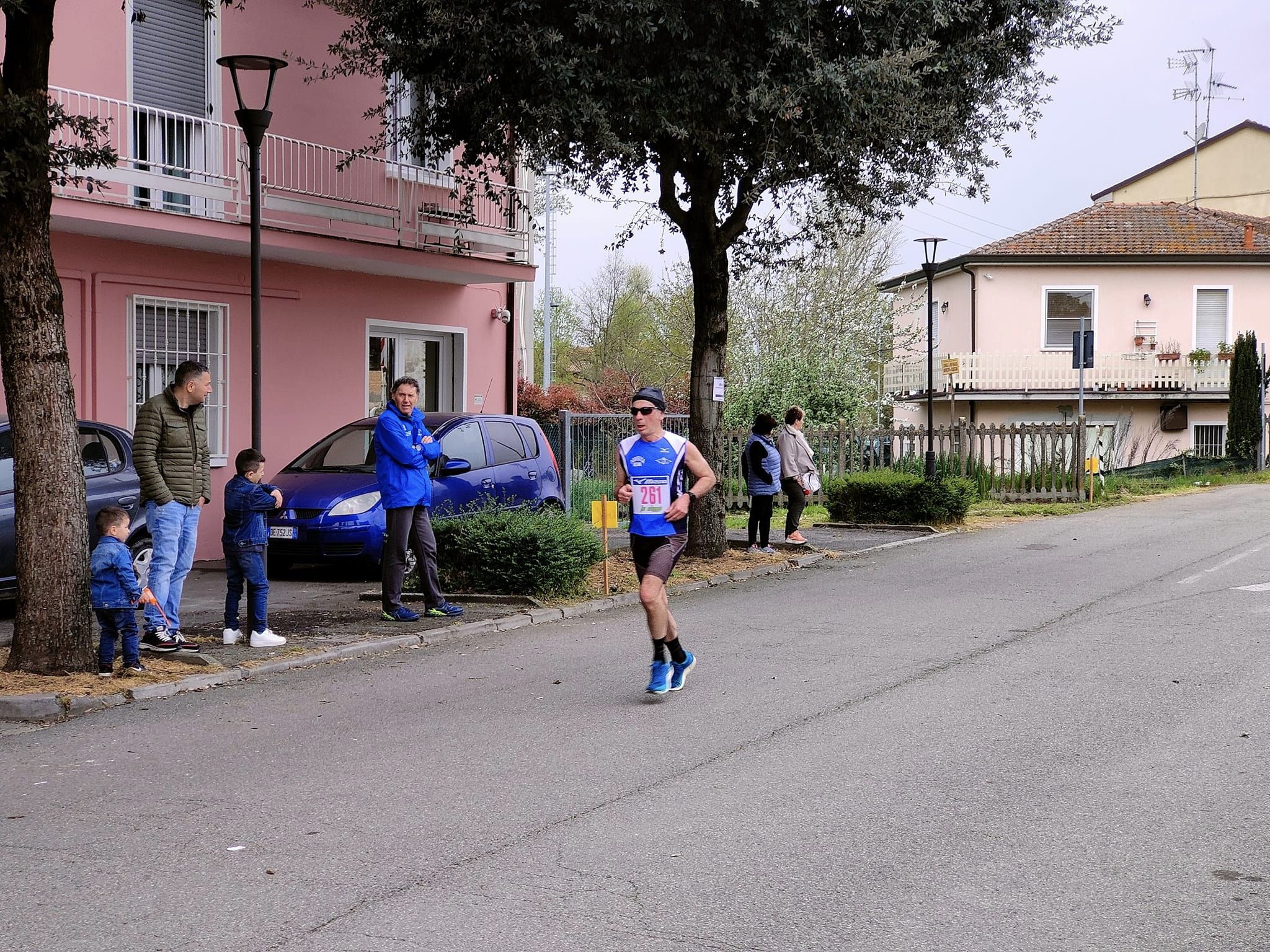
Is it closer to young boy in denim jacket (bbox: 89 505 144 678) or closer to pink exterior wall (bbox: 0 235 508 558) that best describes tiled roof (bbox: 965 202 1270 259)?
pink exterior wall (bbox: 0 235 508 558)

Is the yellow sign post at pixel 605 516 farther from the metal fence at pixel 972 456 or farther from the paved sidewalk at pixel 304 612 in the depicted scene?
the metal fence at pixel 972 456

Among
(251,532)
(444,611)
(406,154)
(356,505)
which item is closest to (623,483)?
(251,532)

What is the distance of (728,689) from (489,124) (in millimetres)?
7344

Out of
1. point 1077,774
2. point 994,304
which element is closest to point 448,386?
point 1077,774

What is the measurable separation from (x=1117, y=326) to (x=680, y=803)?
3458 cm

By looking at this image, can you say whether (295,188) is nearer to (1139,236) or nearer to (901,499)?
(901,499)

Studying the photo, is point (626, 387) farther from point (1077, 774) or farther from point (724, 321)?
point (1077, 774)

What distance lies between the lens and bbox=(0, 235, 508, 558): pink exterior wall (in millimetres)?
15273

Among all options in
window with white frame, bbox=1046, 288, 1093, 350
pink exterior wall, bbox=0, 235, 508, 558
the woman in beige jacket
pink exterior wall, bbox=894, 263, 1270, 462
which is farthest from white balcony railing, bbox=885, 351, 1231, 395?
the woman in beige jacket

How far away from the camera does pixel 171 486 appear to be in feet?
31.7

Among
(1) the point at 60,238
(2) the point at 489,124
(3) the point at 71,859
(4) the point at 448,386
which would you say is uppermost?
(2) the point at 489,124

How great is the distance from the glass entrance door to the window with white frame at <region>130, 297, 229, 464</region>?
7.77ft

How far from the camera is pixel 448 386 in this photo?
20453 millimetres

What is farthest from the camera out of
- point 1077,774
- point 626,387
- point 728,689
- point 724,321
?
point 626,387
